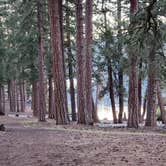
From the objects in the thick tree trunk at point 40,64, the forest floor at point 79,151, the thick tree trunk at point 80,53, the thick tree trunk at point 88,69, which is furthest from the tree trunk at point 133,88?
the forest floor at point 79,151

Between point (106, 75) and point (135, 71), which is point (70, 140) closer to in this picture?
point (135, 71)

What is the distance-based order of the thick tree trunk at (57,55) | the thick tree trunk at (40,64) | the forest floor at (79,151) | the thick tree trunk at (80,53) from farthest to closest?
the thick tree trunk at (40,64) < the thick tree trunk at (80,53) < the thick tree trunk at (57,55) < the forest floor at (79,151)

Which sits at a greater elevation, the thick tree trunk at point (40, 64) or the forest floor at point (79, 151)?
the thick tree trunk at point (40, 64)

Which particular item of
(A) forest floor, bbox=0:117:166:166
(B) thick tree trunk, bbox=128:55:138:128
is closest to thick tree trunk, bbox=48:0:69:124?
(B) thick tree trunk, bbox=128:55:138:128

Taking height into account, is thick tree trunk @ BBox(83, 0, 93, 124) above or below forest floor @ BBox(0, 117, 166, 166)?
above

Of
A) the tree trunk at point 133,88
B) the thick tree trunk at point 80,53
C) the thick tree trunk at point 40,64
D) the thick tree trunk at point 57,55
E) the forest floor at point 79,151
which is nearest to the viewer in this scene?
the forest floor at point 79,151

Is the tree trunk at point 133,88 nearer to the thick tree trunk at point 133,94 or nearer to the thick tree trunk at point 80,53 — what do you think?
the thick tree trunk at point 133,94

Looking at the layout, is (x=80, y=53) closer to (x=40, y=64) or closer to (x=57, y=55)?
(x=57, y=55)

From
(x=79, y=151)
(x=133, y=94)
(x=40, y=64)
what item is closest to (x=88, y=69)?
(x=133, y=94)

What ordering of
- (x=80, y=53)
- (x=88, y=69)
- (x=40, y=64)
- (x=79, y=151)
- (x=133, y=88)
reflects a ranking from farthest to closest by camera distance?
(x=40, y=64) < (x=88, y=69) < (x=133, y=88) < (x=80, y=53) < (x=79, y=151)

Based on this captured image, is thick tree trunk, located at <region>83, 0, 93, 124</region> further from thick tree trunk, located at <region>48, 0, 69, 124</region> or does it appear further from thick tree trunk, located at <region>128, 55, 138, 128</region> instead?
thick tree trunk, located at <region>128, 55, 138, 128</region>

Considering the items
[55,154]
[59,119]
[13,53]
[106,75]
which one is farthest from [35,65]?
[55,154]

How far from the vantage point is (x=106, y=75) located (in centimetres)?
3338

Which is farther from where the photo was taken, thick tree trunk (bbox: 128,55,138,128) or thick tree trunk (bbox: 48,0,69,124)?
thick tree trunk (bbox: 128,55,138,128)
